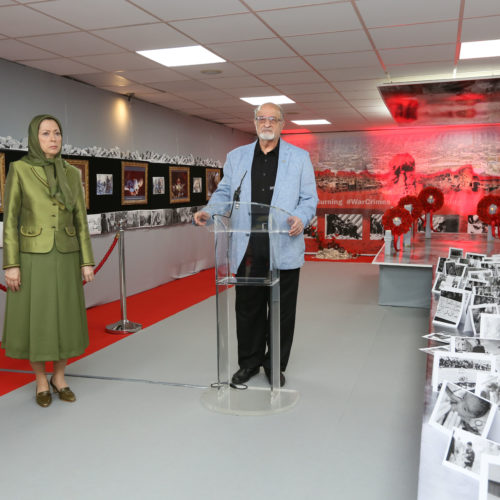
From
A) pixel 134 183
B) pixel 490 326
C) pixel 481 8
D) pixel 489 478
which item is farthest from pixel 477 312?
pixel 134 183

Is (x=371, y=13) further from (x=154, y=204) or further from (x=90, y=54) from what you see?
(x=154, y=204)

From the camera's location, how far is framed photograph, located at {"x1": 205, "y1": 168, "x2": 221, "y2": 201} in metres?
9.80

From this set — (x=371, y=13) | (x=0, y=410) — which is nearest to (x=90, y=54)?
(x=371, y=13)

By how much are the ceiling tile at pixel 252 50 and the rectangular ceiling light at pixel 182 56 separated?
4.6 inches

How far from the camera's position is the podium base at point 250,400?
335 cm

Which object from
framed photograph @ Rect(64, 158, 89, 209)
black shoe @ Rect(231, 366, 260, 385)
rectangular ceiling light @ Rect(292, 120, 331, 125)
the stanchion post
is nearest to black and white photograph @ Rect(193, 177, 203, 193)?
rectangular ceiling light @ Rect(292, 120, 331, 125)

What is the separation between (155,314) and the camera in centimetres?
618

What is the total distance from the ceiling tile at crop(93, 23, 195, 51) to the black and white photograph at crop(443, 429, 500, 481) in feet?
11.7

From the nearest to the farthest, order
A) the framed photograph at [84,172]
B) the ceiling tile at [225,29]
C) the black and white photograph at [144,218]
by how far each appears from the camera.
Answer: the ceiling tile at [225,29] < the framed photograph at [84,172] < the black and white photograph at [144,218]

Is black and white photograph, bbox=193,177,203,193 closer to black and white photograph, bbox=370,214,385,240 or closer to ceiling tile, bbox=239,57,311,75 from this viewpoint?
ceiling tile, bbox=239,57,311,75

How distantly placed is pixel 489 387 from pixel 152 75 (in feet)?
16.0

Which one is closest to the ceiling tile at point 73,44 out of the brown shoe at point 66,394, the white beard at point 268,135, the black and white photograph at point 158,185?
the white beard at point 268,135

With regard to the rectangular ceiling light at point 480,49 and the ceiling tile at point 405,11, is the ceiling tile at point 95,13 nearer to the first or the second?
the ceiling tile at point 405,11

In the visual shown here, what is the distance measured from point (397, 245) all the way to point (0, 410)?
5.32 meters
